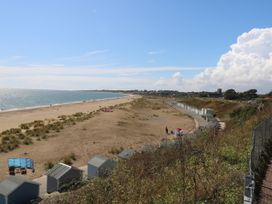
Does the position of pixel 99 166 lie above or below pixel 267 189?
below

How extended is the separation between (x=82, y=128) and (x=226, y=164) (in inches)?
1251

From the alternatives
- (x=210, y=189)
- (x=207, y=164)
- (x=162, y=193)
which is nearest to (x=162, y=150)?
(x=207, y=164)

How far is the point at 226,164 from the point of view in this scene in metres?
10.1

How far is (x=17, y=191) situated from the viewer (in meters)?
12.1

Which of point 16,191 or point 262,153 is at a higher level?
point 262,153

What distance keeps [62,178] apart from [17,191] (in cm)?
222

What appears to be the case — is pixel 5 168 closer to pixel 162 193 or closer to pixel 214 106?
pixel 162 193

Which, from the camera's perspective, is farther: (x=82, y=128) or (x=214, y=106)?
(x=214, y=106)

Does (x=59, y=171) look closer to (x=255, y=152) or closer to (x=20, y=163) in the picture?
(x=20, y=163)

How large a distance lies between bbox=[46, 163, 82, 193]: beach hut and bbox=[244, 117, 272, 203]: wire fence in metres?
7.02

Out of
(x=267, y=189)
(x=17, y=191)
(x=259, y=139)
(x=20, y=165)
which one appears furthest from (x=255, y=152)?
(x=20, y=165)

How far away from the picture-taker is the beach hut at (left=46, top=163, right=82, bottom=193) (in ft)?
45.4

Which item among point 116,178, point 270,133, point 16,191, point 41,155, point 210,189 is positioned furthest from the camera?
point 41,155

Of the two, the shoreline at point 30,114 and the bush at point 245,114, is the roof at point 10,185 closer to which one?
the bush at point 245,114
